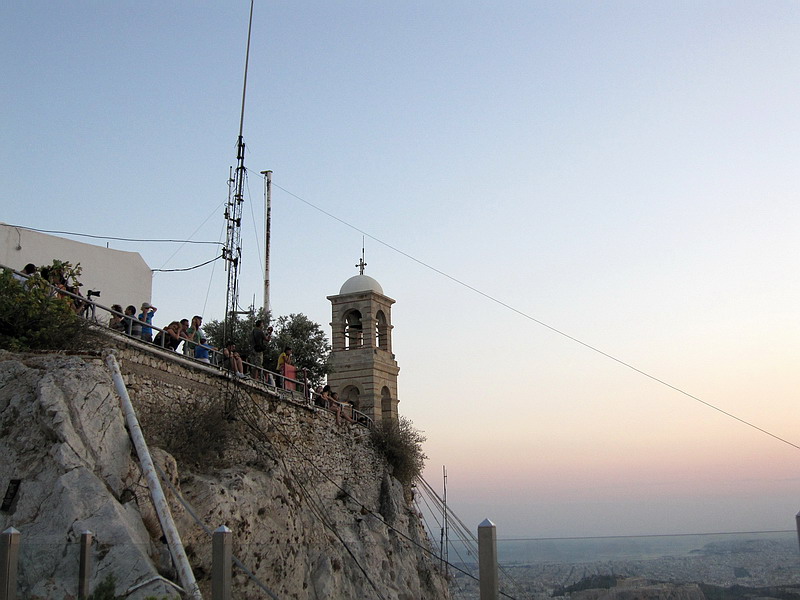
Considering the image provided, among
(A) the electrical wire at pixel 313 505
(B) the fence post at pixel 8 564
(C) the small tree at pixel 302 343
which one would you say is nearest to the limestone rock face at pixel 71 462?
(B) the fence post at pixel 8 564

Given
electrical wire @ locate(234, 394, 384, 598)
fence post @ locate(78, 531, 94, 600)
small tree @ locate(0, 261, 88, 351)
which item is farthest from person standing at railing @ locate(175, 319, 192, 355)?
fence post @ locate(78, 531, 94, 600)

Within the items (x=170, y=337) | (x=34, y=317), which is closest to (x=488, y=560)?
(x=34, y=317)

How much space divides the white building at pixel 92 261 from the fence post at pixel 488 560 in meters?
16.2

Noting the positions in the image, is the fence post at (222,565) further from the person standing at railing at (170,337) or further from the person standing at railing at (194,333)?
the person standing at railing at (194,333)

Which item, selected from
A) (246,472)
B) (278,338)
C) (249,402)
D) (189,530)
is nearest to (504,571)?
(189,530)

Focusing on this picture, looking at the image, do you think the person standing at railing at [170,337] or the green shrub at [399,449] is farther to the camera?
the green shrub at [399,449]

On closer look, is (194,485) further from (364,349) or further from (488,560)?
(364,349)

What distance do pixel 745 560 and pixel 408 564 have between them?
1576 cm

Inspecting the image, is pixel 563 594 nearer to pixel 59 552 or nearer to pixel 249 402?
pixel 59 552

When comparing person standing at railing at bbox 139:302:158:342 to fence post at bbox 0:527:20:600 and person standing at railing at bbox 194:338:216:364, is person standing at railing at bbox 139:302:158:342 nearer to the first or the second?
person standing at railing at bbox 194:338:216:364

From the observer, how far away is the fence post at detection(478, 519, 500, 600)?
7.77m

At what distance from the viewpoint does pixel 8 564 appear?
8.13m

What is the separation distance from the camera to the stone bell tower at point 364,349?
31875 mm

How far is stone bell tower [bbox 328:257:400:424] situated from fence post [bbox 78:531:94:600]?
72.3 ft
